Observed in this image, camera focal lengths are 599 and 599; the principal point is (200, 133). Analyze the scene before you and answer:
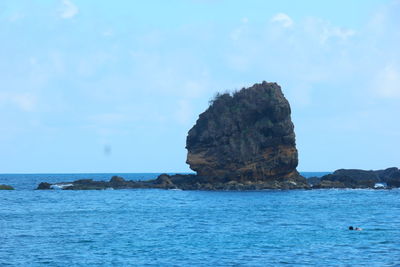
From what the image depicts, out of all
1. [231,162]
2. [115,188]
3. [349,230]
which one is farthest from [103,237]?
[115,188]

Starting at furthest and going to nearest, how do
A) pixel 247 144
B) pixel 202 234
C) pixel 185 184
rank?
pixel 185 184 → pixel 247 144 → pixel 202 234

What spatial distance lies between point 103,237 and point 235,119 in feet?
216

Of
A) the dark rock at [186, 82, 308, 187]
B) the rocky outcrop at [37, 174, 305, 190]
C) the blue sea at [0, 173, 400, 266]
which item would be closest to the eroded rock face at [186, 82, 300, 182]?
the dark rock at [186, 82, 308, 187]

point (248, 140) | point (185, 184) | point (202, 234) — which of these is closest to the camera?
point (202, 234)

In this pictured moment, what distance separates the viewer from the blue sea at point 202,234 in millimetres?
37594

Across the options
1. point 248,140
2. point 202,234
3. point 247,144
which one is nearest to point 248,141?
point 248,140

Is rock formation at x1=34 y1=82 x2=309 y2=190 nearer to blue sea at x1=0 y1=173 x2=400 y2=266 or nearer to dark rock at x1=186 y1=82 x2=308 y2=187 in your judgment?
dark rock at x1=186 y1=82 x2=308 y2=187

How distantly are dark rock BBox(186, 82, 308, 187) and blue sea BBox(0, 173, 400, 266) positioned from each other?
78.8ft

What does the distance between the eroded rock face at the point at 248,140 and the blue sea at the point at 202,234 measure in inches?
945

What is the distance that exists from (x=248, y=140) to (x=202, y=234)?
2311 inches

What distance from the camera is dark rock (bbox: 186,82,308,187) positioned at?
4200 inches

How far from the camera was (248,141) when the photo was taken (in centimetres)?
10694

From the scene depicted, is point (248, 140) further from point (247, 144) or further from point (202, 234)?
point (202, 234)

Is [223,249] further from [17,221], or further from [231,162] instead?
[231,162]
